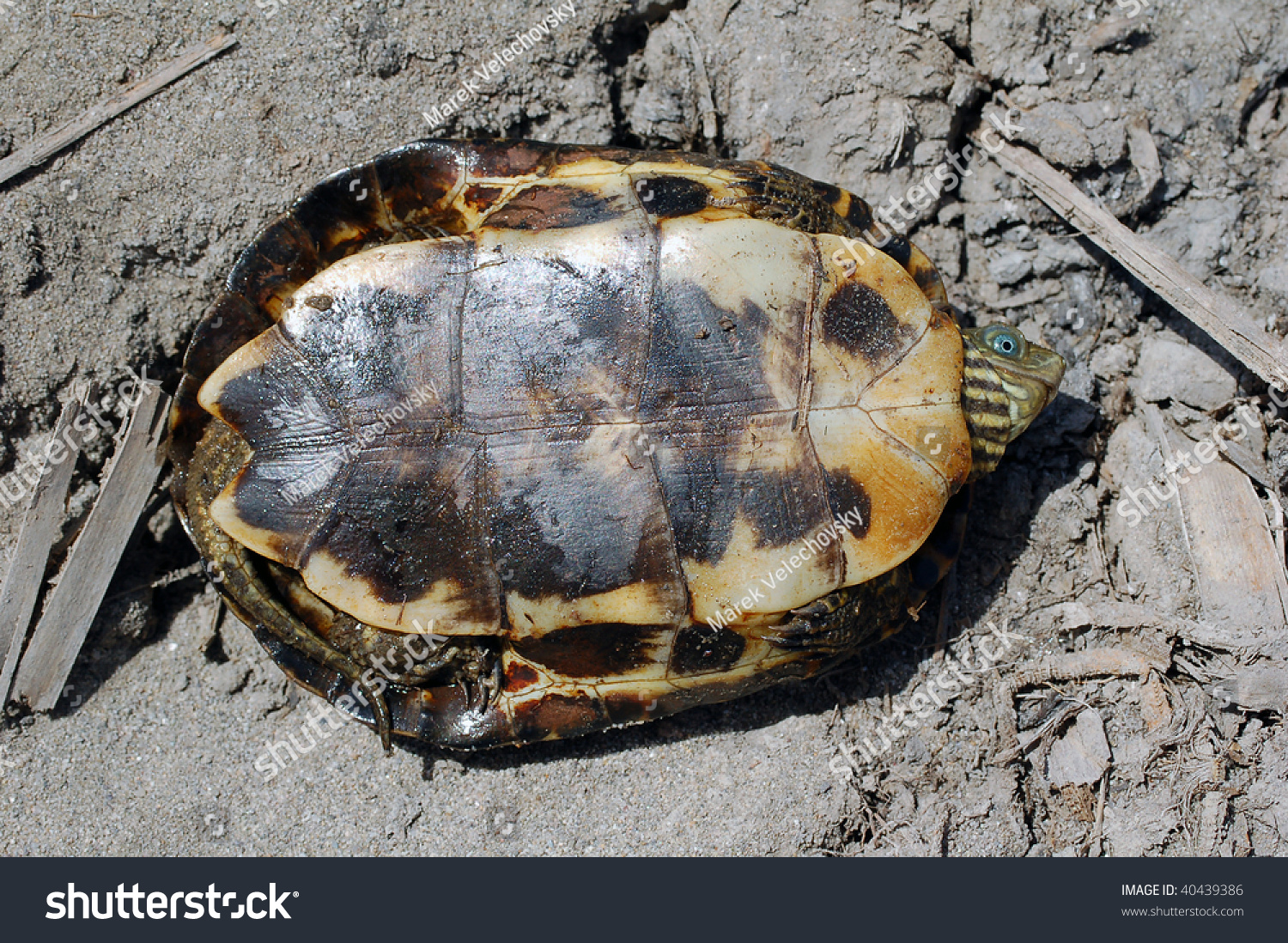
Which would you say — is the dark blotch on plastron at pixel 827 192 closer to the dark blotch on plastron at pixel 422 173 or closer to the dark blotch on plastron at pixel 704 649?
the dark blotch on plastron at pixel 422 173

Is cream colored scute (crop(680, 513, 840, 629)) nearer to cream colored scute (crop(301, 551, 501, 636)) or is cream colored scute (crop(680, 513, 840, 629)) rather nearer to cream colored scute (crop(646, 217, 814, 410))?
cream colored scute (crop(646, 217, 814, 410))

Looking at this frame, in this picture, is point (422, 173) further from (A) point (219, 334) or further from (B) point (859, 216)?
(B) point (859, 216)

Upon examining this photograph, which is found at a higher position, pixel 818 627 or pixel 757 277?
pixel 757 277

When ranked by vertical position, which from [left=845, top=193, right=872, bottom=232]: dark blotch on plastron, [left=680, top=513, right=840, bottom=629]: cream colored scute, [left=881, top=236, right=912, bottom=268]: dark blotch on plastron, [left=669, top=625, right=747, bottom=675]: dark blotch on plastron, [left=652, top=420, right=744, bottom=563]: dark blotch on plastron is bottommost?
[left=669, top=625, right=747, bottom=675]: dark blotch on plastron

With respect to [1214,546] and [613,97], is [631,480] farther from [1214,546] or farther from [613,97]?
[1214,546]

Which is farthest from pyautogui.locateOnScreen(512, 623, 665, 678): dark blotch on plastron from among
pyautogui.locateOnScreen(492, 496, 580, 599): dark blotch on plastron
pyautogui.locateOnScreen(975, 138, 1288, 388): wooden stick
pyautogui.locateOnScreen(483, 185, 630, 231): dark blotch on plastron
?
pyautogui.locateOnScreen(975, 138, 1288, 388): wooden stick

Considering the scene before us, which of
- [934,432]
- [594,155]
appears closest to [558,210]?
[594,155]

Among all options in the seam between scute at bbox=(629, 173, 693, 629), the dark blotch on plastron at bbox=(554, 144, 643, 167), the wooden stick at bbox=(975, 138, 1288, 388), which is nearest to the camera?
the seam between scute at bbox=(629, 173, 693, 629)
